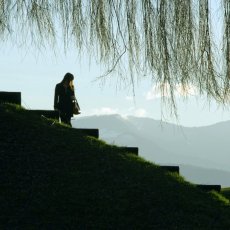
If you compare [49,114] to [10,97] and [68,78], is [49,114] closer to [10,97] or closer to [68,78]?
[10,97]

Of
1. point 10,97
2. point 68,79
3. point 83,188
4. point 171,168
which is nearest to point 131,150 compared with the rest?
point 171,168

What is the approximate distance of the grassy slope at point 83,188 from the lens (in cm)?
873

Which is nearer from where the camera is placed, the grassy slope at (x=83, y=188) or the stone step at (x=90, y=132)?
the grassy slope at (x=83, y=188)

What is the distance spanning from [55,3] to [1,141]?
5001 mm

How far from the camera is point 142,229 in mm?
8539

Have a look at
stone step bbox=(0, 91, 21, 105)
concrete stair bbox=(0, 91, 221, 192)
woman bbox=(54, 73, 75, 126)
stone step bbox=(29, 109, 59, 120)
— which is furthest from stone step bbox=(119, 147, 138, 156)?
stone step bbox=(0, 91, 21, 105)

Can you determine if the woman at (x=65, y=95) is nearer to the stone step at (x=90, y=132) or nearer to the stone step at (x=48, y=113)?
the stone step at (x=48, y=113)

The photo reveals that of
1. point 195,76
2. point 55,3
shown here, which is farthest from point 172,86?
point 55,3

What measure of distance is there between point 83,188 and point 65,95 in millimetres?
3131

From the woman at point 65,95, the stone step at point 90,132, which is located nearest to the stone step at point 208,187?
the stone step at point 90,132

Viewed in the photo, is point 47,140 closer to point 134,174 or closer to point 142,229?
point 134,174

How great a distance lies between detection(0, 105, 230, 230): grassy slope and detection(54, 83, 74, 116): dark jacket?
529mm

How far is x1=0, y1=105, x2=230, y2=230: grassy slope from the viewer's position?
8.73 meters

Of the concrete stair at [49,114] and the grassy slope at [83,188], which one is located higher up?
the concrete stair at [49,114]
